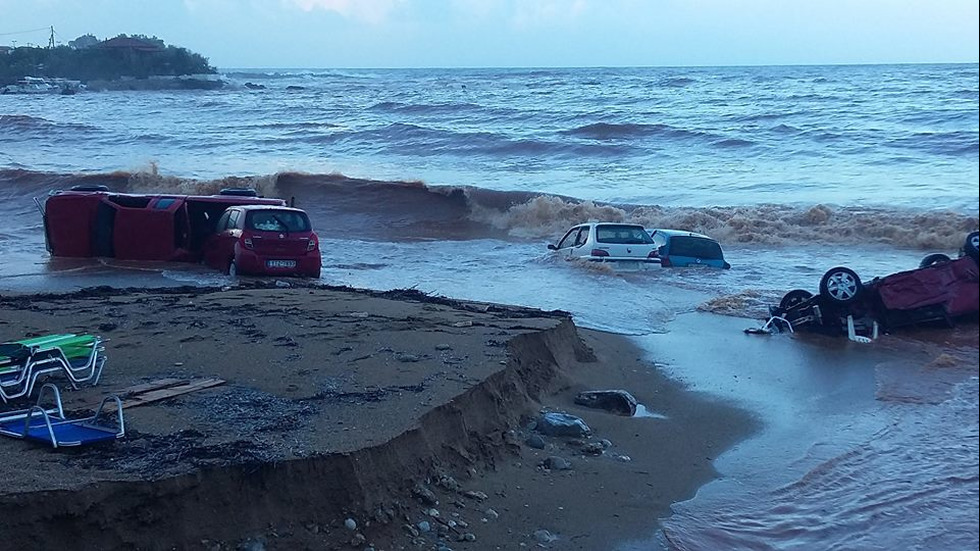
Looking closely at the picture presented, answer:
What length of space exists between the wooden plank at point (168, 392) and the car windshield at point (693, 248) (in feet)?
46.6

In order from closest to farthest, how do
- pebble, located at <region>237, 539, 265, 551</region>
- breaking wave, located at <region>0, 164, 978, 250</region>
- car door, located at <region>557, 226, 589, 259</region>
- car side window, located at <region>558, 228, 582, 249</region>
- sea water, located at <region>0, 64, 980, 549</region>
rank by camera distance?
pebble, located at <region>237, 539, 265, 551</region> → sea water, located at <region>0, 64, 980, 549</region> → car door, located at <region>557, 226, 589, 259</region> → car side window, located at <region>558, 228, 582, 249</region> → breaking wave, located at <region>0, 164, 978, 250</region>

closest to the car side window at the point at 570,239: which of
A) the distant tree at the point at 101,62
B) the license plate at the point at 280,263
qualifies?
the license plate at the point at 280,263

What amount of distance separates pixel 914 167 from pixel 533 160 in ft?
53.4

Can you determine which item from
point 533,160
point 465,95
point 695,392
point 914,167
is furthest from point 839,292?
point 465,95

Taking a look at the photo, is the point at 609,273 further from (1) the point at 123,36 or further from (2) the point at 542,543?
(1) the point at 123,36

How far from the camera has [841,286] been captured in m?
14.5

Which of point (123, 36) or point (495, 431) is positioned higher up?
point (123, 36)

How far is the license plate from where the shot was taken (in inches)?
736

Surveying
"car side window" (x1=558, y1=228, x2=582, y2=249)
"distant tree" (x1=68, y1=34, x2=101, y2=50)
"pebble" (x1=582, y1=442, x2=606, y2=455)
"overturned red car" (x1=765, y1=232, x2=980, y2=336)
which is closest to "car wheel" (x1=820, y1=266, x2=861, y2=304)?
"overturned red car" (x1=765, y1=232, x2=980, y2=336)

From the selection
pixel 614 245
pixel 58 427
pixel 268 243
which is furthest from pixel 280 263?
pixel 58 427

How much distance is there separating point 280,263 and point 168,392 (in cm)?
1125

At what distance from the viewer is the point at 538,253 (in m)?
25.0

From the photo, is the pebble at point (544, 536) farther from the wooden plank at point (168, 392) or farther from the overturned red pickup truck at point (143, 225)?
the overturned red pickup truck at point (143, 225)

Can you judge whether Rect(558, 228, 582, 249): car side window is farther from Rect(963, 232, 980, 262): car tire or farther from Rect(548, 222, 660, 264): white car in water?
Rect(963, 232, 980, 262): car tire
